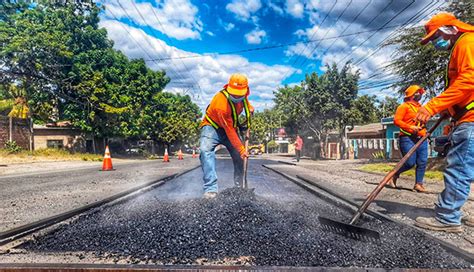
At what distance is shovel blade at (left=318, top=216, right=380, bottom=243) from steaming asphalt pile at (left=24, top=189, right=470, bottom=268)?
54mm

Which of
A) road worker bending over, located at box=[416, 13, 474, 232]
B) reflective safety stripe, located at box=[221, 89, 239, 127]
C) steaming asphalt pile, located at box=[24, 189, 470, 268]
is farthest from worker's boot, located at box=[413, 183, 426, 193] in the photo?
reflective safety stripe, located at box=[221, 89, 239, 127]

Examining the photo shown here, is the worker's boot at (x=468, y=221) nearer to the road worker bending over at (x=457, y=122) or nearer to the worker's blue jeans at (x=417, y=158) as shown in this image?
the road worker bending over at (x=457, y=122)

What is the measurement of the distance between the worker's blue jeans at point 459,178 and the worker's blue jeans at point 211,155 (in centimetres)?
240

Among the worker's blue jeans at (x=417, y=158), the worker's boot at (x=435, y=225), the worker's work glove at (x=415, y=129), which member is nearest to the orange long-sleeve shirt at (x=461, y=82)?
the worker's boot at (x=435, y=225)

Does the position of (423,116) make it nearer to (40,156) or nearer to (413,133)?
(413,133)

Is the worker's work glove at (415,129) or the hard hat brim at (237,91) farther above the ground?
the hard hat brim at (237,91)

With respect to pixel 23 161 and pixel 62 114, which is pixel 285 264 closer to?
pixel 23 161

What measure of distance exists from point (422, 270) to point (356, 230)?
68cm

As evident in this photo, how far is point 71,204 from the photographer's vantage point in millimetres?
4004

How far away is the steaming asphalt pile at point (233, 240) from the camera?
6.24 feet

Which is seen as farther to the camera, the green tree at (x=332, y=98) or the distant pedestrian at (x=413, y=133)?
the green tree at (x=332, y=98)

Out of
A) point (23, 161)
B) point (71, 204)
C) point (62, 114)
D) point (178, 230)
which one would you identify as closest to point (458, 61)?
point (178, 230)

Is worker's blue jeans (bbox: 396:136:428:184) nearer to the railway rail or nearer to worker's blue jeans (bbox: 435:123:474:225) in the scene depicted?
the railway rail

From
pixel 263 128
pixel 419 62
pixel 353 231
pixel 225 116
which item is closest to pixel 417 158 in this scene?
pixel 225 116
